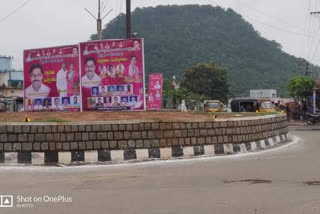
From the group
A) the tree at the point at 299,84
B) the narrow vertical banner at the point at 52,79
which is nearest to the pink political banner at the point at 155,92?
the narrow vertical banner at the point at 52,79

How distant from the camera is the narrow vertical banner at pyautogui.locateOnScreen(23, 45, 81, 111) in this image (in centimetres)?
1595

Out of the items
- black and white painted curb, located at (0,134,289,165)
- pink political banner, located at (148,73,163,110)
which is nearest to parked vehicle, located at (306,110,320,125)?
pink political banner, located at (148,73,163,110)

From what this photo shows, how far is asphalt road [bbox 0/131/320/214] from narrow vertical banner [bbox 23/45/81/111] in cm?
681

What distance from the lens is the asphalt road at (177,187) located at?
5770 mm

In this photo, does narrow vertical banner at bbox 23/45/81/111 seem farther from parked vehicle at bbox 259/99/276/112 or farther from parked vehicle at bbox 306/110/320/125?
parked vehicle at bbox 259/99/276/112

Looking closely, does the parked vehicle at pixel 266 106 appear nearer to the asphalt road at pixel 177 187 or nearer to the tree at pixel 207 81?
the asphalt road at pixel 177 187

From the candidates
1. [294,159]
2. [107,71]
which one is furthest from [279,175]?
[107,71]

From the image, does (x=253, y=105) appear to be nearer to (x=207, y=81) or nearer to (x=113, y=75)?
(x=113, y=75)

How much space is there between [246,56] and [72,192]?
110875mm

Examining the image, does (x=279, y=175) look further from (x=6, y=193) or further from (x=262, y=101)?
(x=262, y=101)

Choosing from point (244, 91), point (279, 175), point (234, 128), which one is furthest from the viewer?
point (244, 91)

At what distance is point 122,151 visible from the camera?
10.4 m

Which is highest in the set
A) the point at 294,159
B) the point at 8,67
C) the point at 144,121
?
the point at 8,67

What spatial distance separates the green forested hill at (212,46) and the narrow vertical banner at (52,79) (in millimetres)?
81366
